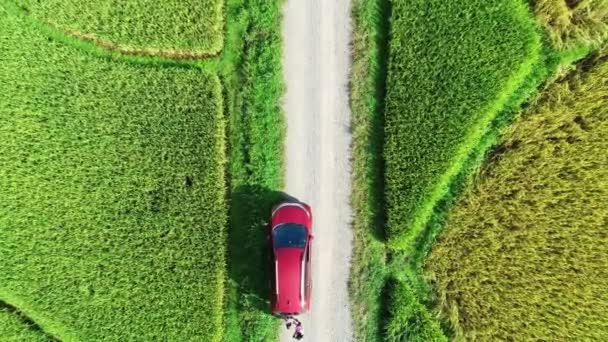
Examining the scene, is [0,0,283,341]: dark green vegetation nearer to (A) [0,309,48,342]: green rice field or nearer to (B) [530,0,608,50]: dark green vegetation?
(A) [0,309,48,342]: green rice field

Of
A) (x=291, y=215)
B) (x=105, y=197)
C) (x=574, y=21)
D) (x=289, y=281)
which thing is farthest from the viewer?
(x=105, y=197)

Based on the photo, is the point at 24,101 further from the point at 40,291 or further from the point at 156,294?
the point at 156,294

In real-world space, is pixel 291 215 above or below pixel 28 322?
above

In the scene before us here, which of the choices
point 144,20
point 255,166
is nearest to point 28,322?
point 255,166

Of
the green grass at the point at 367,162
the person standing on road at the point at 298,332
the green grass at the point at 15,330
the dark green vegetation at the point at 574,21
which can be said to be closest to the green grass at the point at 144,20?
the green grass at the point at 367,162

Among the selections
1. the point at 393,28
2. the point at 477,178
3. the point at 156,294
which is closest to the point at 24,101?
the point at 156,294

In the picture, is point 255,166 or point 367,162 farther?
point 367,162

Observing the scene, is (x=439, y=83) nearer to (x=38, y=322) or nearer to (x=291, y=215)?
(x=291, y=215)
